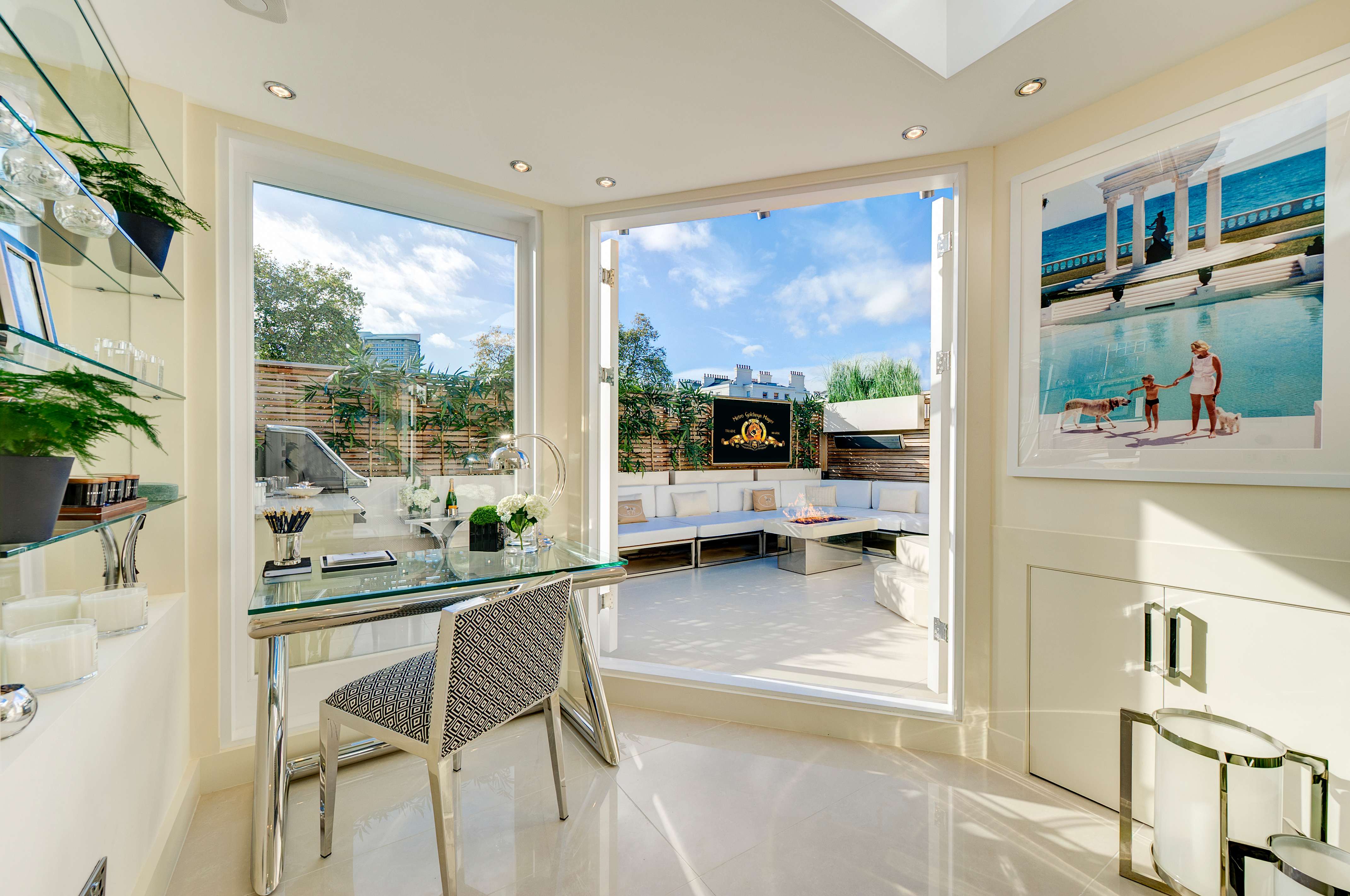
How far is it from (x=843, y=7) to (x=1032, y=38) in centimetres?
57

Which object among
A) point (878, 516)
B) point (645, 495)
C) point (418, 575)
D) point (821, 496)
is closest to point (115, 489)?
point (418, 575)

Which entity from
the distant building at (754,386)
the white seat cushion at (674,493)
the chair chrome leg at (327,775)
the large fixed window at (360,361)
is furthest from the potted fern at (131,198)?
the distant building at (754,386)

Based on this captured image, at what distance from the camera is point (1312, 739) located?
152cm

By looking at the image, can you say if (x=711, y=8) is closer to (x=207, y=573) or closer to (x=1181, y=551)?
(x=1181, y=551)

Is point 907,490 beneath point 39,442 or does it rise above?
beneath

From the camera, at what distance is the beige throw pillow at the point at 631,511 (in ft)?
19.0

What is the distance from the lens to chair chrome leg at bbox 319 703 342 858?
1.69 m

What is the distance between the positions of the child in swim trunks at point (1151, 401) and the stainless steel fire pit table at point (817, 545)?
3.76m

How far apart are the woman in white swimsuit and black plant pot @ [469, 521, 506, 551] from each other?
2.39 metres

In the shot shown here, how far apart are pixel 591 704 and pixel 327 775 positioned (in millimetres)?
903

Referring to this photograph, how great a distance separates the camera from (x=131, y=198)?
60.8 inches

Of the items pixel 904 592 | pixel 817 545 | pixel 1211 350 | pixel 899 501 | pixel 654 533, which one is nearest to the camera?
pixel 1211 350

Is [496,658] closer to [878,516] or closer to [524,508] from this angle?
[524,508]

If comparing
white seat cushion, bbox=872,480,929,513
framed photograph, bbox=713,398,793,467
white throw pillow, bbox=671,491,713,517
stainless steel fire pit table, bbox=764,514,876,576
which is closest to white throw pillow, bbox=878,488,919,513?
white seat cushion, bbox=872,480,929,513
